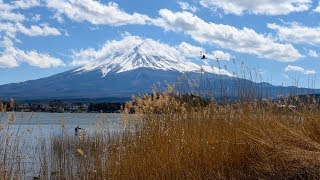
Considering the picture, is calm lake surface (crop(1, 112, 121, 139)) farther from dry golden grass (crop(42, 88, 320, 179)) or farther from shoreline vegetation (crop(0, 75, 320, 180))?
dry golden grass (crop(42, 88, 320, 179))

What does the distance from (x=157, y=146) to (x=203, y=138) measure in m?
0.54

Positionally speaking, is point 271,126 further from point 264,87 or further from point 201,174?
point 264,87

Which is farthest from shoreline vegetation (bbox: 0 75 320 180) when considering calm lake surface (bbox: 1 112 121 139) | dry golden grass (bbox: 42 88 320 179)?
calm lake surface (bbox: 1 112 121 139)

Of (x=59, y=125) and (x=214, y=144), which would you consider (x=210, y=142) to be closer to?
(x=214, y=144)

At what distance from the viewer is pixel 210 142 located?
227 inches

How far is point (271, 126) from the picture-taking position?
19.0 feet

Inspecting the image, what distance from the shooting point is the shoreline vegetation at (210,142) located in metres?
5.21

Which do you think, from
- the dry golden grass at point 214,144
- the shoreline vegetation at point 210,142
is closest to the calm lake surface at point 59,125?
the shoreline vegetation at point 210,142

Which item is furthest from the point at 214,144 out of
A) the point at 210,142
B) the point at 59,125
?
the point at 59,125

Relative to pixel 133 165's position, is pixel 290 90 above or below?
above

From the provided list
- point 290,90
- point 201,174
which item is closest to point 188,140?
point 201,174

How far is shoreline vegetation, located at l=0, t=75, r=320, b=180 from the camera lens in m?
5.21

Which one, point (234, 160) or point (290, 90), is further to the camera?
point (290, 90)

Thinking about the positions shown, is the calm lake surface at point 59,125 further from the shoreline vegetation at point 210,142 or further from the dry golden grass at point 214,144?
the dry golden grass at point 214,144
